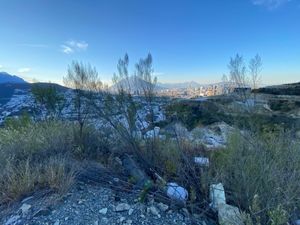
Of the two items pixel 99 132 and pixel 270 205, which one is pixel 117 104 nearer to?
pixel 99 132

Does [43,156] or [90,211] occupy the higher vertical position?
[43,156]

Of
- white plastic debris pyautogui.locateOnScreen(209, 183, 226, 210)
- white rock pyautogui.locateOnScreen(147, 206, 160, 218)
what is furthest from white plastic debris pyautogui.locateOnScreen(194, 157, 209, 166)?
white rock pyautogui.locateOnScreen(147, 206, 160, 218)

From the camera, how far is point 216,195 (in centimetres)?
268

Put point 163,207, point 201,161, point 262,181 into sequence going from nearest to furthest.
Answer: point 262,181 < point 163,207 < point 201,161

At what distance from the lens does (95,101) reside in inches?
176

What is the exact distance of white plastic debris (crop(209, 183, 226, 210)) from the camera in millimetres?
2619

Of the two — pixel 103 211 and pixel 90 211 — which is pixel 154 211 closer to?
pixel 103 211

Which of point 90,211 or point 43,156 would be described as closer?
point 90,211

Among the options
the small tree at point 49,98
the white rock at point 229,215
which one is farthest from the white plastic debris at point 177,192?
the small tree at point 49,98

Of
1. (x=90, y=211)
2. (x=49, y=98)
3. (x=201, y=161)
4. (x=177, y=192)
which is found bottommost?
(x=90, y=211)

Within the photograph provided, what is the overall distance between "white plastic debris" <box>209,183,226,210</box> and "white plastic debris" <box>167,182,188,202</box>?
30 cm

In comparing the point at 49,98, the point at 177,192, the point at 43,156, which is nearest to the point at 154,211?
the point at 177,192

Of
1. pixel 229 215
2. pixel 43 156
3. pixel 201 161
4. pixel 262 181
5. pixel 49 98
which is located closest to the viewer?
pixel 229 215

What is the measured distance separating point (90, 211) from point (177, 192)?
40.3 inches
